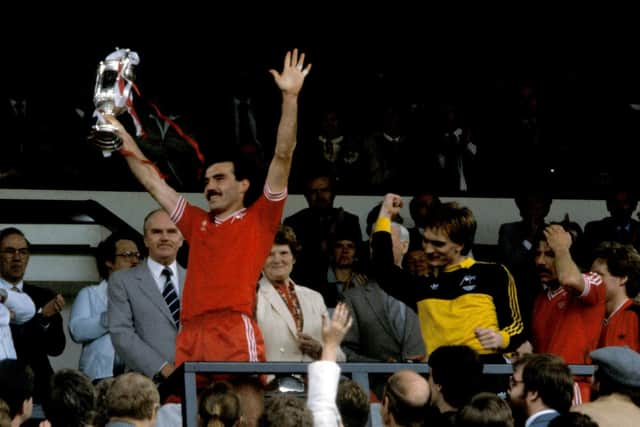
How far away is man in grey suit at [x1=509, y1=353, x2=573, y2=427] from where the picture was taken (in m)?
6.98

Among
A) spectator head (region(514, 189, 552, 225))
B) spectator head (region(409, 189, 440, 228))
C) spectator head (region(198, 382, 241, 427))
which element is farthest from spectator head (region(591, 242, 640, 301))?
spectator head (region(409, 189, 440, 228))

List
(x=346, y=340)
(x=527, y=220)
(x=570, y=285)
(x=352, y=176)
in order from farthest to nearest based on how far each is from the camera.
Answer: (x=352, y=176) → (x=527, y=220) → (x=346, y=340) → (x=570, y=285)

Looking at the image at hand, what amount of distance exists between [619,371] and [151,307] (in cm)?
279

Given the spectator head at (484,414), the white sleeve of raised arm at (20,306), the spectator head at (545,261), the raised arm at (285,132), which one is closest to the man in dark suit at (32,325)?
the white sleeve of raised arm at (20,306)

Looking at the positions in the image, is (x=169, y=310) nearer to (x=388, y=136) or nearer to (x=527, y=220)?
(x=527, y=220)

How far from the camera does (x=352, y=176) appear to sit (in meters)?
13.5

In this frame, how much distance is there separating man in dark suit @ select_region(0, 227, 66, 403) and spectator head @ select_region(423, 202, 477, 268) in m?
2.81

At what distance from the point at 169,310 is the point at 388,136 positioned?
505 cm

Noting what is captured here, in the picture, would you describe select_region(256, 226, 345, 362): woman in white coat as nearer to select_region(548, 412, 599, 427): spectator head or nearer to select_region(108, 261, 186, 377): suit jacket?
select_region(108, 261, 186, 377): suit jacket

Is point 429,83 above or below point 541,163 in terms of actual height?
above

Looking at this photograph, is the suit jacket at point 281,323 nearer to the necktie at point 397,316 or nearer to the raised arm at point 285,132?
the necktie at point 397,316

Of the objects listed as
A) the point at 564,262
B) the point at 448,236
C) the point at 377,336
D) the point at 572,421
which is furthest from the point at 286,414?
the point at 377,336

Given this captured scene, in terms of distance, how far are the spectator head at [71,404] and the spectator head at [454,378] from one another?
4.69ft

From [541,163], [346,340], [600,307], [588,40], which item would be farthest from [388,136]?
[600,307]
